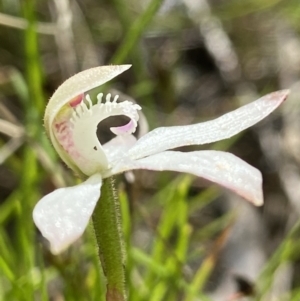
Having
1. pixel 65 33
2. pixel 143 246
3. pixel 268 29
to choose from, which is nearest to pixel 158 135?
pixel 65 33

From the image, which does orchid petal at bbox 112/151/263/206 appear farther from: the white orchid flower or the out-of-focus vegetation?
the out-of-focus vegetation

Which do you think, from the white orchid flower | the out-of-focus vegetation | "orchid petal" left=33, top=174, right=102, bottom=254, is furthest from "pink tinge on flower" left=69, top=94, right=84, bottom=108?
the out-of-focus vegetation

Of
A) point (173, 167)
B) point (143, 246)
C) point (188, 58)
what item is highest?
point (188, 58)

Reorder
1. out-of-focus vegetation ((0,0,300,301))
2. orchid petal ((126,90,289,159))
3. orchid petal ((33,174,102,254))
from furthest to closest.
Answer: out-of-focus vegetation ((0,0,300,301))
orchid petal ((126,90,289,159))
orchid petal ((33,174,102,254))

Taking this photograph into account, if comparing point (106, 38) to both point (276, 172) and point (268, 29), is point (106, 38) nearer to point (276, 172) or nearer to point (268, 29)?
point (268, 29)

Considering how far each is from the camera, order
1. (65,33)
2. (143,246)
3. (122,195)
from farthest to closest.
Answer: (143,246) < (65,33) < (122,195)

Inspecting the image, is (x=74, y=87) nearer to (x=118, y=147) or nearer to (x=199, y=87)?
(x=118, y=147)

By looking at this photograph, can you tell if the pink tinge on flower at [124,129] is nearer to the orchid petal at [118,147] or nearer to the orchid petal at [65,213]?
the orchid petal at [118,147]

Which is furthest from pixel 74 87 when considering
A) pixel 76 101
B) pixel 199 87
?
pixel 199 87
